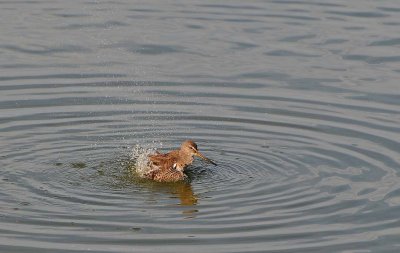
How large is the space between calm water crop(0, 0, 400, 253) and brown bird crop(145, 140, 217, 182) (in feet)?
0.61

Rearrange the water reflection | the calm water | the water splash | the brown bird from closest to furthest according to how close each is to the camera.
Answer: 1. the calm water
2. the water reflection
3. the brown bird
4. the water splash

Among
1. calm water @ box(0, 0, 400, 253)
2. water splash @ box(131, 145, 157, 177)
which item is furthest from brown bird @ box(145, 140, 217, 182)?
Answer: calm water @ box(0, 0, 400, 253)

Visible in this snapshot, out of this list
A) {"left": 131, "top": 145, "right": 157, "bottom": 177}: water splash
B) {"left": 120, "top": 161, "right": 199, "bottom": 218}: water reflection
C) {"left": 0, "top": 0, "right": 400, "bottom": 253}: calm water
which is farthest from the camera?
{"left": 131, "top": 145, "right": 157, "bottom": 177}: water splash

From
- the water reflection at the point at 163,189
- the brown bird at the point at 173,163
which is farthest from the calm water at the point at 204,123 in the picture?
the brown bird at the point at 173,163

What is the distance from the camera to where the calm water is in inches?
608

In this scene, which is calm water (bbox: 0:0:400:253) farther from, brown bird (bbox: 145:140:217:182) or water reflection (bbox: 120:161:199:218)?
brown bird (bbox: 145:140:217:182)

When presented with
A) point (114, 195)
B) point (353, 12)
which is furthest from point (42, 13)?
point (114, 195)

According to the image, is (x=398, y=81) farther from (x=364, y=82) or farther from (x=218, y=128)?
(x=218, y=128)

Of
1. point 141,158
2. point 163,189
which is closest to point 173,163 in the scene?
point 163,189

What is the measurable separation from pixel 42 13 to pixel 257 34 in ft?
16.8

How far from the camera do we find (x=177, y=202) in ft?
55.3

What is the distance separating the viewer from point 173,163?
59.0 ft

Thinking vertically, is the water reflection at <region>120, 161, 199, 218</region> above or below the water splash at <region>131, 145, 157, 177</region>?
below

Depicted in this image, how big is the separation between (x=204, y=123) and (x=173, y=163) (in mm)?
2528
